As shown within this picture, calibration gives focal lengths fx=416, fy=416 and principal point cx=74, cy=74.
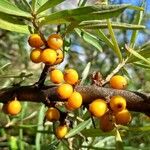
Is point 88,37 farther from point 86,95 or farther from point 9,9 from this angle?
point 9,9

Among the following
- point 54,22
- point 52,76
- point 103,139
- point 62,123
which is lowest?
point 103,139

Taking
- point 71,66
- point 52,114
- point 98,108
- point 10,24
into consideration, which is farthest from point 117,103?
point 71,66

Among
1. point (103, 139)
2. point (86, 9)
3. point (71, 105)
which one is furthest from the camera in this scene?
point (103, 139)

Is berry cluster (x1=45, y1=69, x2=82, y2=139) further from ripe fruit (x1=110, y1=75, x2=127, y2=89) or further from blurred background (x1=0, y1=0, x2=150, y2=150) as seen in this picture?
blurred background (x1=0, y1=0, x2=150, y2=150)

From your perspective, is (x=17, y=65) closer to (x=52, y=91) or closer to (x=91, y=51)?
(x=91, y=51)

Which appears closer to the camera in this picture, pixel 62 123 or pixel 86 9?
pixel 86 9

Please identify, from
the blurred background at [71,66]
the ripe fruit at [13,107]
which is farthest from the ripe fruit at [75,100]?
the blurred background at [71,66]

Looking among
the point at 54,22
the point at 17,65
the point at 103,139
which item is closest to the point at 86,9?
the point at 54,22

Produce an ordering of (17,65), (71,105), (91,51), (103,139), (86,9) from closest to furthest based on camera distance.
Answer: (86,9) < (71,105) < (103,139) < (17,65) < (91,51)
